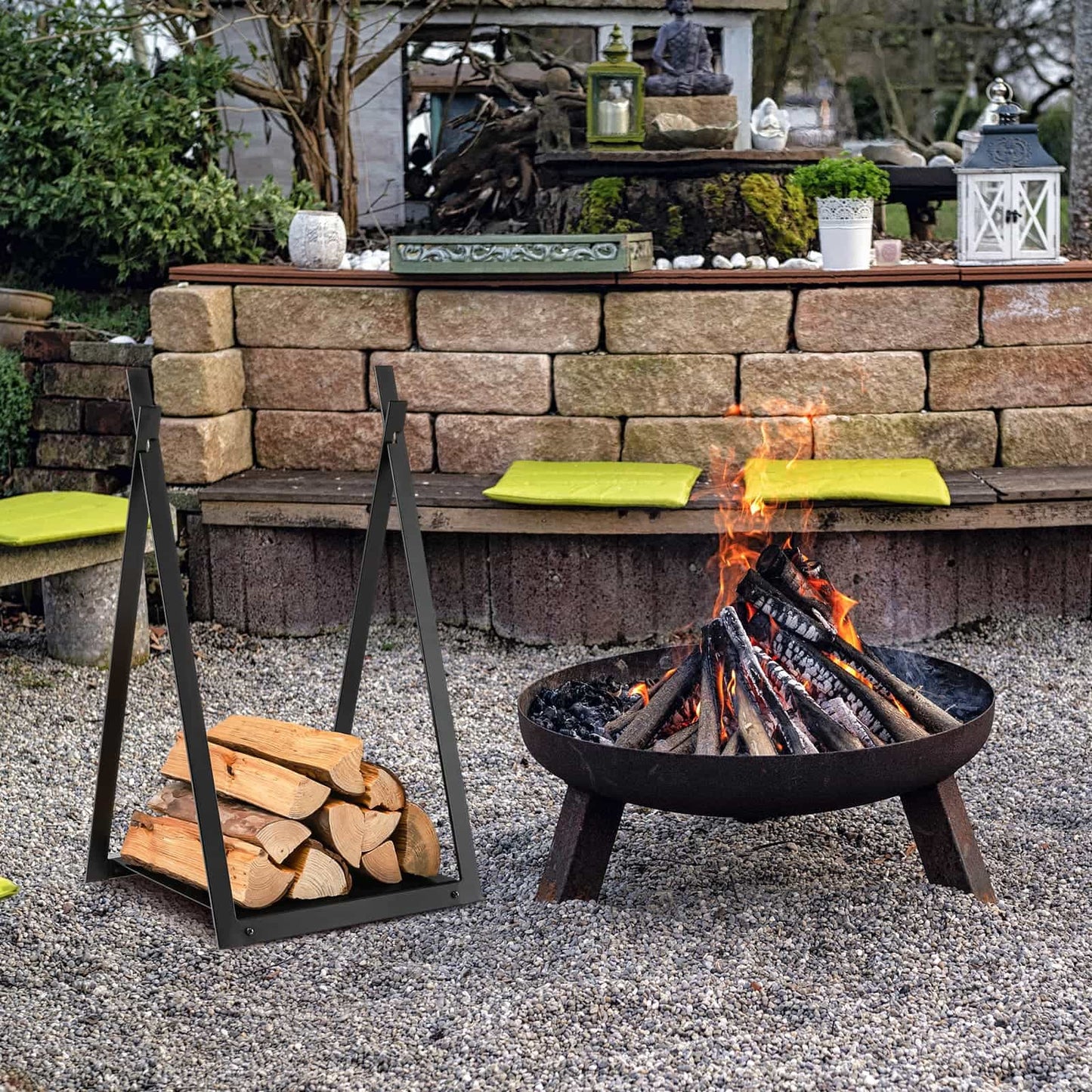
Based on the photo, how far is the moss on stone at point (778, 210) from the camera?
6.71 meters

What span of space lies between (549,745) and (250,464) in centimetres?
345

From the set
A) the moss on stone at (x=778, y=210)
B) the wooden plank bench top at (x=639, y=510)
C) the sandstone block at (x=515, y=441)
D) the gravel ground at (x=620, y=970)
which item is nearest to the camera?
the gravel ground at (x=620, y=970)

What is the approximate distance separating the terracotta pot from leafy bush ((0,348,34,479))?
1.00 feet

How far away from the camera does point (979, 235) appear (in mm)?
6094

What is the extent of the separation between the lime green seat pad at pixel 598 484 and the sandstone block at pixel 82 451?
1.75 meters

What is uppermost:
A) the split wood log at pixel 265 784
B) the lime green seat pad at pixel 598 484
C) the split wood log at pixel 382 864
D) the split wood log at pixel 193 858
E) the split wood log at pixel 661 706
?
the lime green seat pad at pixel 598 484

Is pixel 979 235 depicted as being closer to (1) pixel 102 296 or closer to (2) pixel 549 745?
(2) pixel 549 745

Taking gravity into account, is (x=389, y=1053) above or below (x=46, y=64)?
below

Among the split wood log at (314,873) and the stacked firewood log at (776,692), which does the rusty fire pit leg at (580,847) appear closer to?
the stacked firewood log at (776,692)

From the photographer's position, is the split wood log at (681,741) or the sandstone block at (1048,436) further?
the sandstone block at (1048,436)

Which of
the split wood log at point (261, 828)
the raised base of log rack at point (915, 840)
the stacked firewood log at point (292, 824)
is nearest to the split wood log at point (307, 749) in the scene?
the stacked firewood log at point (292, 824)

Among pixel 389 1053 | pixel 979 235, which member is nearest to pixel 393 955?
pixel 389 1053

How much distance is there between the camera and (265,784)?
11.4ft

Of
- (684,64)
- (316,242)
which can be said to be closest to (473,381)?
(316,242)
